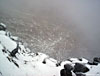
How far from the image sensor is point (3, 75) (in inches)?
893

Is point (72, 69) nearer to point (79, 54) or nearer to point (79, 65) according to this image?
point (79, 65)

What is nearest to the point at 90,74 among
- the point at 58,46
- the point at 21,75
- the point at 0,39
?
the point at 21,75

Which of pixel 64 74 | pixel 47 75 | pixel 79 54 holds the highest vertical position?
pixel 64 74

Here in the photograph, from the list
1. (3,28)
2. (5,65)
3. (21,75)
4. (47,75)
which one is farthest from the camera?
(3,28)

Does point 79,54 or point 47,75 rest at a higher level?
point 47,75

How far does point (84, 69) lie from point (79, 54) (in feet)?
553

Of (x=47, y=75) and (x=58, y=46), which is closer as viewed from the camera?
(x=47, y=75)

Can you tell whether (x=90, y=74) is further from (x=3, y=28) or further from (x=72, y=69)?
(x=3, y=28)

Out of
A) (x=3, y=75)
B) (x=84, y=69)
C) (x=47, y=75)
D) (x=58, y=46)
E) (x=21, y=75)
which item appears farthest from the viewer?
(x=58, y=46)

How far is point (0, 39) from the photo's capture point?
140ft

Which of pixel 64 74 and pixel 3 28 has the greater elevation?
pixel 3 28

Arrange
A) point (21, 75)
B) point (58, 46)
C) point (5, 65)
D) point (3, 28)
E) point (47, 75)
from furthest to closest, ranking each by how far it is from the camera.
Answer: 1. point (58, 46)
2. point (3, 28)
3. point (47, 75)
4. point (21, 75)
5. point (5, 65)

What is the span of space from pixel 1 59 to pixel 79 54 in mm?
175946

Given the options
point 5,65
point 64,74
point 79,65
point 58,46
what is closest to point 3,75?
point 5,65
